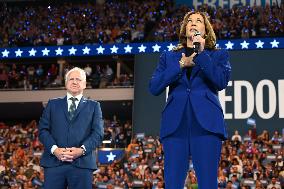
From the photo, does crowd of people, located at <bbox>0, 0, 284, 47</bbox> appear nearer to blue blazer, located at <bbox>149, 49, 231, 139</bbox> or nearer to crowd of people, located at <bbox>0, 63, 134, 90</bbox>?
crowd of people, located at <bbox>0, 63, 134, 90</bbox>

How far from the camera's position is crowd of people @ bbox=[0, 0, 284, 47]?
16734 millimetres

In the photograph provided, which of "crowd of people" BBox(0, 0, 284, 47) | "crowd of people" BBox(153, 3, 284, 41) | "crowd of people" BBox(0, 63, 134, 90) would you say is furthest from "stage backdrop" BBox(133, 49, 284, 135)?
"crowd of people" BBox(0, 63, 134, 90)

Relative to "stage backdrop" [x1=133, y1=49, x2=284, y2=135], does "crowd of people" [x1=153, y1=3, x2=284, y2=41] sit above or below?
above

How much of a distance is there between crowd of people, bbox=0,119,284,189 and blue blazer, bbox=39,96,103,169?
525 centimetres

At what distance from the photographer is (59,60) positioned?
62.9 ft

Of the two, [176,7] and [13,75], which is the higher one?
[176,7]

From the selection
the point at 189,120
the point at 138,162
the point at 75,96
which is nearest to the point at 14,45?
the point at 138,162

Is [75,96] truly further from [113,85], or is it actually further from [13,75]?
[13,75]

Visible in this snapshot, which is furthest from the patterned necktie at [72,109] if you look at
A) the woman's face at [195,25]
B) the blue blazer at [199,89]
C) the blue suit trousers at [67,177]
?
the woman's face at [195,25]

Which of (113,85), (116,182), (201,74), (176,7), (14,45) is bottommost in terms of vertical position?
(116,182)

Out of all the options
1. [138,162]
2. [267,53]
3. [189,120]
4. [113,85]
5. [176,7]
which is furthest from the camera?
[176,7]

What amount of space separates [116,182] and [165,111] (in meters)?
8.59

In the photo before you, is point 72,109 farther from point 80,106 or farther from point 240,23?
point 240,23

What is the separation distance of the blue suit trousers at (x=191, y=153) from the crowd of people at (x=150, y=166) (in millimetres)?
6056
